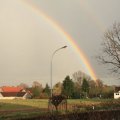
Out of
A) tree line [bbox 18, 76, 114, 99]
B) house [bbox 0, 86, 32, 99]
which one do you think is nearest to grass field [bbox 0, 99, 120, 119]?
tree line [bbox 18, 76, 114, 99]

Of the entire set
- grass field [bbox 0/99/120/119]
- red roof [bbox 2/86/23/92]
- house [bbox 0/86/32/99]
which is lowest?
grass field [bbox 0/99/120/119]

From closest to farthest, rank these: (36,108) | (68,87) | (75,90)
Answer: (36,108)
(68,87)
(75,90)

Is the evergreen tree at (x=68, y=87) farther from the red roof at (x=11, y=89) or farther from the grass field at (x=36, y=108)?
the grass field at (x=36, y=108)

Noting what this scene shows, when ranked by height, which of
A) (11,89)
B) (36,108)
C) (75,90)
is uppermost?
(11,89)

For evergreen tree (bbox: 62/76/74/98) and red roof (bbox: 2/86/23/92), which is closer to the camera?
evergreen tree (bbox: 62/76/74/98)

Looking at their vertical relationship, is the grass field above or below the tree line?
below

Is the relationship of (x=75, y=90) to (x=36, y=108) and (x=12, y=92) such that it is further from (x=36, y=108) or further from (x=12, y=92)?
(x=36, y=108)

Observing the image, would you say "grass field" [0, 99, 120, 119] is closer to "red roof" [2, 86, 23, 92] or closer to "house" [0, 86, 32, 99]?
"house" [0, 86, 32, 99]

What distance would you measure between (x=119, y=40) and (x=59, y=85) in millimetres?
76793

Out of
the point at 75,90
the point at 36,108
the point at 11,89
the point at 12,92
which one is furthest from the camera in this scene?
the point at 11,89

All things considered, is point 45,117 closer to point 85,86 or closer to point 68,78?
point 68,78

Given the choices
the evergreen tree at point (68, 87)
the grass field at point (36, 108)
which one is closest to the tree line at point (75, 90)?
the evergreen tree at point (68, 87)

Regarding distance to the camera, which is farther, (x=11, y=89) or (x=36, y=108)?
(x=11, y=89)

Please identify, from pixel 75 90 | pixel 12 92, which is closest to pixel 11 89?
pixel 12 92
